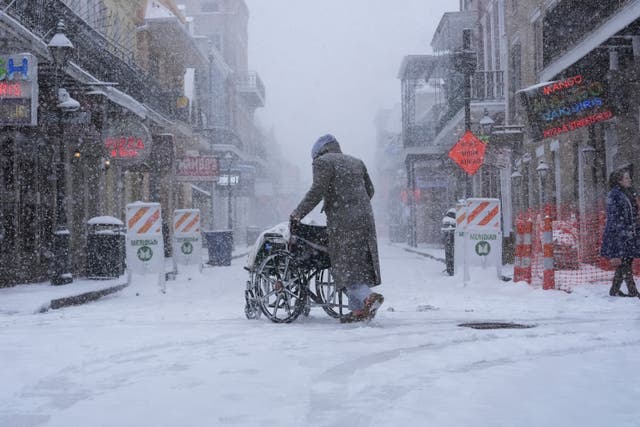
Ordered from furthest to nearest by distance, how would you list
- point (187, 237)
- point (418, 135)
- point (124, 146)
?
point (418, 135)
point (187, 237)
point (124, 146)

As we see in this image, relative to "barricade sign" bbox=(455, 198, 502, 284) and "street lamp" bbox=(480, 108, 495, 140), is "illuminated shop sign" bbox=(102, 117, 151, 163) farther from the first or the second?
"street lamp" bbox=(480, 108, 495, 140)

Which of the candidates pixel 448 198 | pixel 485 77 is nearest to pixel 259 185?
pixel 448 198

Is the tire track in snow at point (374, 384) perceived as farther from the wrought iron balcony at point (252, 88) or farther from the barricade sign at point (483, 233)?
the wrought iron balcony at point (252, 88)

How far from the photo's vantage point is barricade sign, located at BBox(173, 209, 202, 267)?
17.1 metres

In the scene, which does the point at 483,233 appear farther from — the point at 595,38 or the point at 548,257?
the point at 595,38

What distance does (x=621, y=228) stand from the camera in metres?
8.80

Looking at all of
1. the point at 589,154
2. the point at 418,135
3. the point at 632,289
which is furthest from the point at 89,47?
the point at 418,135

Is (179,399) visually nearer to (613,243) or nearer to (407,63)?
(613,243)

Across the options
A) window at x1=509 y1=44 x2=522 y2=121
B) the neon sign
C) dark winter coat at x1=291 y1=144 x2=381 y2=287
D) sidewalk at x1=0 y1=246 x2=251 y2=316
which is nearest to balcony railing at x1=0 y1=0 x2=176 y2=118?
the neon sign

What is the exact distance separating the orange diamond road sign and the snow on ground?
800 centimetres

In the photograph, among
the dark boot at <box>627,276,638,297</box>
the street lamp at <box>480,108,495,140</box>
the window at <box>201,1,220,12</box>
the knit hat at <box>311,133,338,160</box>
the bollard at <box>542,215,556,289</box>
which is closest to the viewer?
the knit hat at <box>311,133,338,160</box>

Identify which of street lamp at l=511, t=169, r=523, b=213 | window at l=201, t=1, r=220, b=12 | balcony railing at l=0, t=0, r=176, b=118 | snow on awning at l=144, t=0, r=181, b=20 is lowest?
street lamp at l=511, t=169, r=523, b=213

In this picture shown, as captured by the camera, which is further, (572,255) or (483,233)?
(572,255)

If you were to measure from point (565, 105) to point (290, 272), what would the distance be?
8.82 metres
